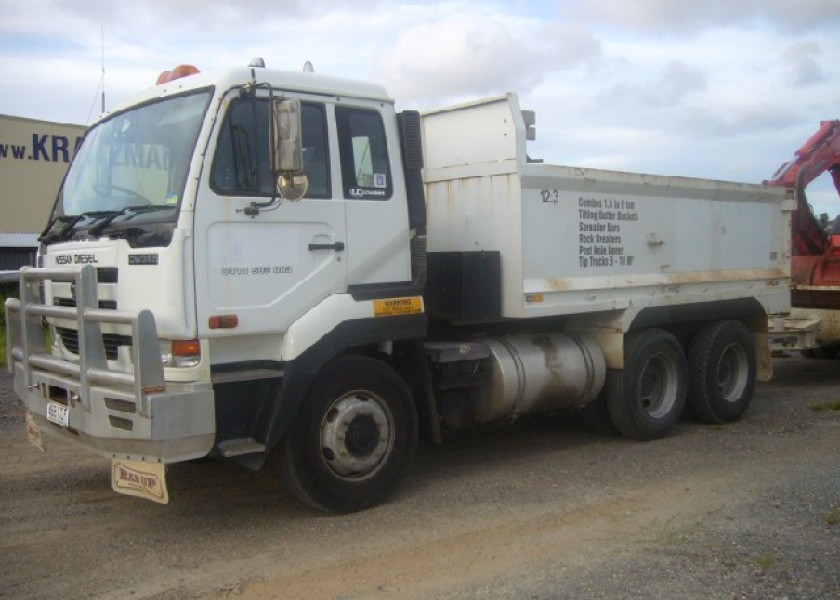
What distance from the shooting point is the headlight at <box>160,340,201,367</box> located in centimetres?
511

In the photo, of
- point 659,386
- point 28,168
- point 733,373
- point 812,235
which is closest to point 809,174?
point 812,235

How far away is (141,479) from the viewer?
5.13 metres

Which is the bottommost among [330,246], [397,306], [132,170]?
[397,306]

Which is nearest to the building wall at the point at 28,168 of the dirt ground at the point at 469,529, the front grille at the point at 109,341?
the dirt ground at the point at 469,529

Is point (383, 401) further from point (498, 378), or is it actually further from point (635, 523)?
point (635, 523)

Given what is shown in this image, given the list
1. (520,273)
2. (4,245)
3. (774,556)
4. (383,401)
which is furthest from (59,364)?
(4,245)

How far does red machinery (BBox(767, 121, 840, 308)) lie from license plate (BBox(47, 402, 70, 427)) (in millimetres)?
10166

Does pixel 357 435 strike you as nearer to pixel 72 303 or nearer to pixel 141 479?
pixel 141 479

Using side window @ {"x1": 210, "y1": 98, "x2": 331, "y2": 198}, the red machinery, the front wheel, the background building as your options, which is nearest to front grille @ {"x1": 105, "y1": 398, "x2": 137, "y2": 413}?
the front wheel

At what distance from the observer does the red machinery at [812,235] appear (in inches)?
485

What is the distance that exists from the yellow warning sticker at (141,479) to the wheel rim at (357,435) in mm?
1102

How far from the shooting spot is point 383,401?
604cm

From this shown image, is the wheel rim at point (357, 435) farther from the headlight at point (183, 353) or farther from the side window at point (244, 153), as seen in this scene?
the side window at point (244, 153)

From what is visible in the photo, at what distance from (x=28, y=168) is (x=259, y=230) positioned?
57.3 feet
